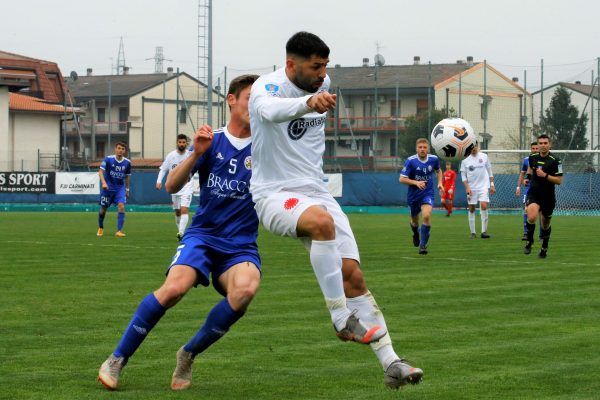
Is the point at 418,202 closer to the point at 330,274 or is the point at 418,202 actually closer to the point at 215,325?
the point at 215,325

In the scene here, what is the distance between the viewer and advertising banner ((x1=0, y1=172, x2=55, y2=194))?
52031mm

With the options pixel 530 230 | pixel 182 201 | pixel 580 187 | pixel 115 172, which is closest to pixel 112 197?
pixel 115 172

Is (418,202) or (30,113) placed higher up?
(30,113)

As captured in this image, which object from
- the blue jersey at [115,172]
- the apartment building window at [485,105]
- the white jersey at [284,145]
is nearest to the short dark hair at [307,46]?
the white jersey at [284,145]

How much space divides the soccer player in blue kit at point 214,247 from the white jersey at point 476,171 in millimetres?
21783

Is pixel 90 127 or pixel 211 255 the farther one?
pixel 90 127

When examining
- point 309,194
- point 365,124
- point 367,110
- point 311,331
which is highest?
point 367,110

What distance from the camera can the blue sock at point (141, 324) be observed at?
7305 millimetres

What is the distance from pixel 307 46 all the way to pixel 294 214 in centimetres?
98

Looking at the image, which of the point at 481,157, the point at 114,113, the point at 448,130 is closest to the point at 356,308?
the point at 448,130

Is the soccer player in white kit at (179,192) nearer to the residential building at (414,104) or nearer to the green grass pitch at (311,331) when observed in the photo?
the green grass pitch at (311,331)

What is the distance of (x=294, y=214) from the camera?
22.4ft

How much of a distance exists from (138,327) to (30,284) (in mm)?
7624

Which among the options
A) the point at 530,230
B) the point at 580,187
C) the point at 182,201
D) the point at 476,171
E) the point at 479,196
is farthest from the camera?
the point at 580,187
